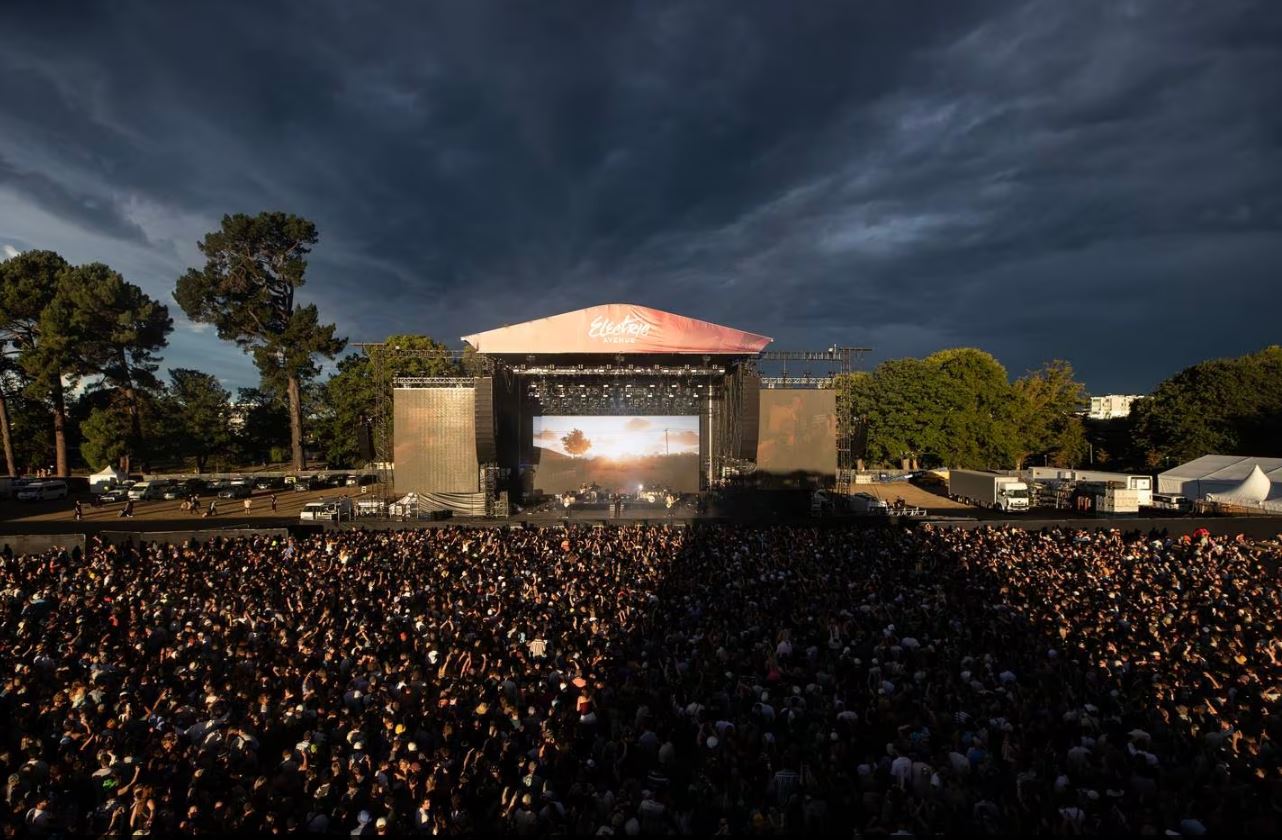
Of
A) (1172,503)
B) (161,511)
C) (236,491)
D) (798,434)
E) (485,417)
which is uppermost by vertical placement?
(485,417)

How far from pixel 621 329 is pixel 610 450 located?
26.1 ft

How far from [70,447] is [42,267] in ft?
53.0

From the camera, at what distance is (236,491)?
32.2m

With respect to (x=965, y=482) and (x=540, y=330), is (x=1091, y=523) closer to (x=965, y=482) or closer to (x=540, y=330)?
(x=965, y=482)

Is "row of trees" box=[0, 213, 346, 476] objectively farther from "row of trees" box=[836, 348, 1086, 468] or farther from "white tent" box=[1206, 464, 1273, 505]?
"white tent" box=[1206, 464, 1273, 505]

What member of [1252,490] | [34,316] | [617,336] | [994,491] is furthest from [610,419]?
[34,316]

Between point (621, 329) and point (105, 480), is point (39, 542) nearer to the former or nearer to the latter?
point (621, 329)

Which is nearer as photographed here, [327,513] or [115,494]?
[327,513]

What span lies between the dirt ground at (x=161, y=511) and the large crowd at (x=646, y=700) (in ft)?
41.1

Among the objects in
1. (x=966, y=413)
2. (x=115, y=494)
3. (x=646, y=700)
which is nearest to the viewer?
(x=646, y=700)

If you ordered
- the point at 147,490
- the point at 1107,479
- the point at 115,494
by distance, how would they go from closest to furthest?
the point at 1107,479 → the point at 147,490 → the point at 115,494

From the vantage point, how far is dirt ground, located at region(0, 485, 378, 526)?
24.5 m

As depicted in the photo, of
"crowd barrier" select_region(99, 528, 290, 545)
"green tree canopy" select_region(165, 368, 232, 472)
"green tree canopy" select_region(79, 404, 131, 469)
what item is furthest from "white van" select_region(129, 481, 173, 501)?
"crowd barrier" select_region(99, 528, 290, 545)

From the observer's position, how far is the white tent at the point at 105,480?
32.9 metres
